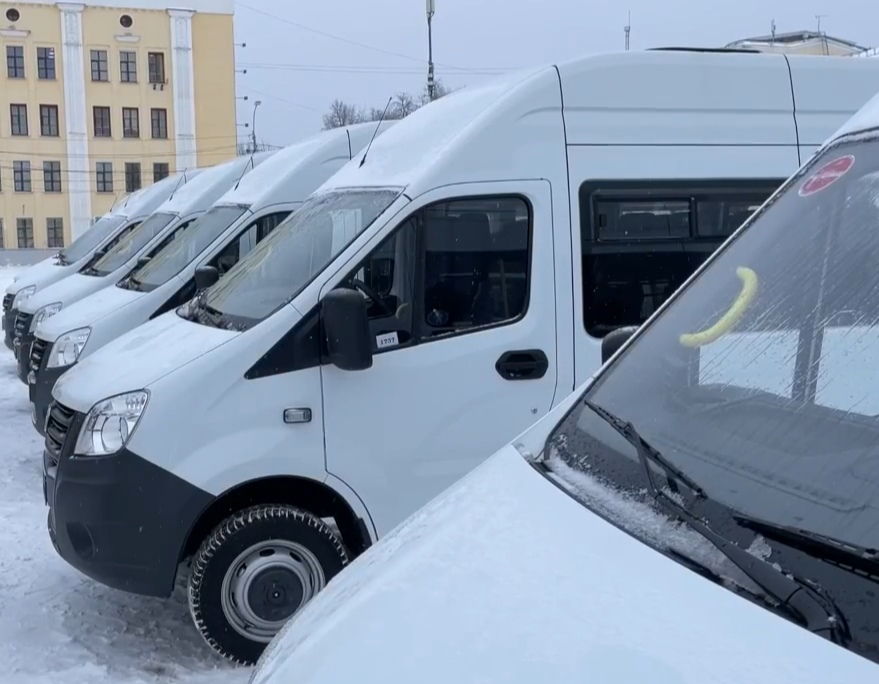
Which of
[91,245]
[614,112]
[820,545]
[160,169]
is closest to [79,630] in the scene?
[614,112]

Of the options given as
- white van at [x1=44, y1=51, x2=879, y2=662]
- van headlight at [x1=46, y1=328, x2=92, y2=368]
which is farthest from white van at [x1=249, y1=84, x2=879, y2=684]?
van headlight at [x1=46, y1=328, x2=92, y2=368]

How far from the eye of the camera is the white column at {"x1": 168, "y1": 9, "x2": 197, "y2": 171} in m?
59.9

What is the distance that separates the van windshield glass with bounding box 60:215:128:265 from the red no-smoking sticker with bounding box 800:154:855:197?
12.7 metres

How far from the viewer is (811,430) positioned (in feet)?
6.63

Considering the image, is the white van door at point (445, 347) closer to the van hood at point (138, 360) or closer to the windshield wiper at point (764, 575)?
the van hood at point (138, 360)

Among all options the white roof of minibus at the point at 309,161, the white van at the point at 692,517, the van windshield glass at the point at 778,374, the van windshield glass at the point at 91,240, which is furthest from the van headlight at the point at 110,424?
the van windshield glass at the point at 91,240

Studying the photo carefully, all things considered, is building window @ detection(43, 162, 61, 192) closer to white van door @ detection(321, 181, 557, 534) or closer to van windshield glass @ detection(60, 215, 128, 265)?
van windshield glass @ detection(60, 215, 128, 265)

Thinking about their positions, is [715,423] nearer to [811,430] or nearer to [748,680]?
[811,430]

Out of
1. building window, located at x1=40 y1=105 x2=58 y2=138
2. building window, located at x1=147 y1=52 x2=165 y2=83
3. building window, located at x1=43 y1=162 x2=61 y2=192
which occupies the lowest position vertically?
building window, located at x1=43 y1=162 x2=61 y2=192

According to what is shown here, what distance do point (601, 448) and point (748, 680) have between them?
0.97 m

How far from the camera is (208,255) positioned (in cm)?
833

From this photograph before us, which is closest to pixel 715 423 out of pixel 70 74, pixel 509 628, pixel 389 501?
pixel 509 628

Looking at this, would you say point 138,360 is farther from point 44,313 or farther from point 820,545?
point 44,313

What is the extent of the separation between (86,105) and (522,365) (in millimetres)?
58511
